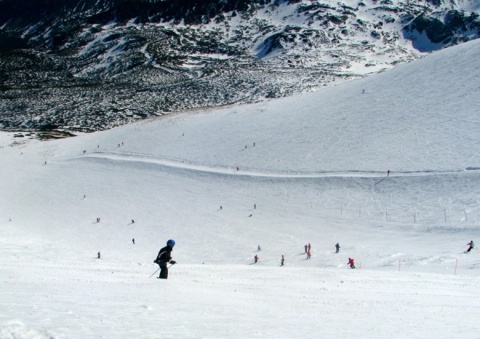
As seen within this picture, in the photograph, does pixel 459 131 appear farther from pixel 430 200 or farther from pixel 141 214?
pixel 141 214

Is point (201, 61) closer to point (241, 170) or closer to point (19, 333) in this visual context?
point (241, 170)

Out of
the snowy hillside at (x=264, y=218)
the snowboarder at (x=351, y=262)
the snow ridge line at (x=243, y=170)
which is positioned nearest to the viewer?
the snowy hillside at (x=264, y=218)

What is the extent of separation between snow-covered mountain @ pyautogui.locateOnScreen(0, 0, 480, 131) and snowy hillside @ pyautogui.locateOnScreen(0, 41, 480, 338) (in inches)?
1308

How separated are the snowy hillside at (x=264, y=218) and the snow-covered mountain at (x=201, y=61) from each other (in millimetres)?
33225

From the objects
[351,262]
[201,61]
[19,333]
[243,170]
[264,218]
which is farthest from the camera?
[201,61]

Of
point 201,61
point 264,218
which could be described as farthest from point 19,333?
point 201,61

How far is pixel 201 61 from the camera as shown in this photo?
537ft

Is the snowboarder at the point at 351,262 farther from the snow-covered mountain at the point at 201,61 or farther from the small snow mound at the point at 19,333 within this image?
the snow-covered mountain at the point at 201,61

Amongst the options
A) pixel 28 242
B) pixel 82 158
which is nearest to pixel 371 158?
pixel 28 242

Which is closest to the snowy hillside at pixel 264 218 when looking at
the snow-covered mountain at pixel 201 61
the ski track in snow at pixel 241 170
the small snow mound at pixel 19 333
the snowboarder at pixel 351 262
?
the small snow mound at pixel 19 333

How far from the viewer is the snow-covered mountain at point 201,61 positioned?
388ft

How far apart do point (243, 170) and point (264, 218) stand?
13.4 meters

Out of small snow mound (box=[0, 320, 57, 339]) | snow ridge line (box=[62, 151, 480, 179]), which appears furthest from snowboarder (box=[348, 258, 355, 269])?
small snow mound (box=[0, 320, 57, 339])

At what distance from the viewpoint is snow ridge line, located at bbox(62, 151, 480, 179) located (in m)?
46.6
